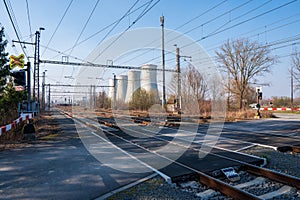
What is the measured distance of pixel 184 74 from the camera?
3481cm

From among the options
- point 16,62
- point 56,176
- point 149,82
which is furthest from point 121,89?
point 56,176

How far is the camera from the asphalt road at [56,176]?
14.7 feet

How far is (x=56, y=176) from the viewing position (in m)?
5.44

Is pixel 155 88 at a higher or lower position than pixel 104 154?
higher

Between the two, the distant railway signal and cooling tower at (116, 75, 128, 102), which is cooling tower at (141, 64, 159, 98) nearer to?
cooling tower at (116, 75, 128, 102)

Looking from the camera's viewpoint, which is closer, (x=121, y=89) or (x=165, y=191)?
(x=165, y=191)

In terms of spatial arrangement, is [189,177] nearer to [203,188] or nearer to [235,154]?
[203,188]

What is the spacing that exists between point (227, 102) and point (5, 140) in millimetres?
29336

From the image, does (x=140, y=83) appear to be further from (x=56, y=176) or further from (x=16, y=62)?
(x=56, y=176)

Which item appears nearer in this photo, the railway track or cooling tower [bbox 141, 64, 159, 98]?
the railway track

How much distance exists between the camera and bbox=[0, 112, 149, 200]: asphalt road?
4.48 metres

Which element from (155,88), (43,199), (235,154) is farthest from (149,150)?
(155,88)

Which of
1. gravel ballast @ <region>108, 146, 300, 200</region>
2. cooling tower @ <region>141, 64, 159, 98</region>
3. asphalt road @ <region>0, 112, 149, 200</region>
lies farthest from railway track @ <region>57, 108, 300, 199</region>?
cooling tower @ <region>141, 64, 159, 98</region>

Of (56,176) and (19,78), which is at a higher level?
(19,78)
